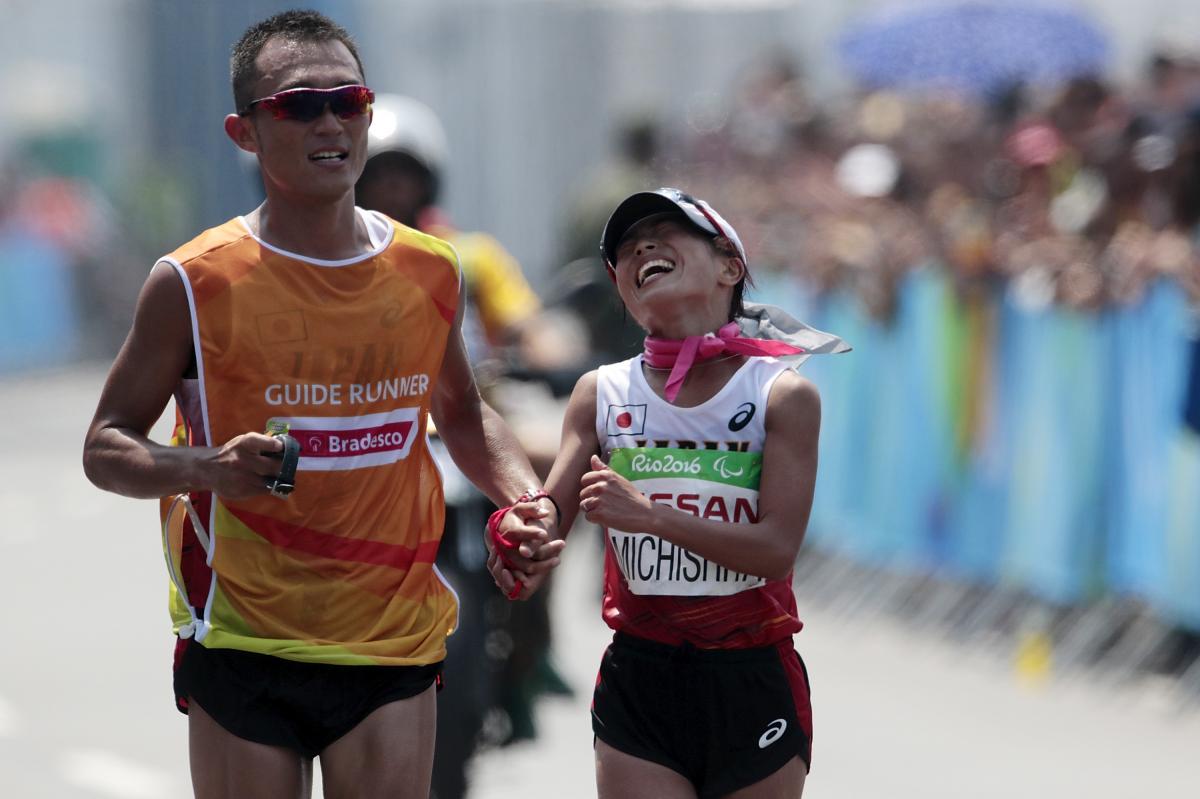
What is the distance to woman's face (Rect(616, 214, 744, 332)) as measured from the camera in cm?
423

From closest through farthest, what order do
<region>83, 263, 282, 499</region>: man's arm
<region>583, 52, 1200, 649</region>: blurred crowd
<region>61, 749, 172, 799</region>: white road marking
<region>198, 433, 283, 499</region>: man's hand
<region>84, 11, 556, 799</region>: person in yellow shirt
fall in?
1. <region>198, 433, 283, 499</region>: man's hand
2. <region>83, 263, 282, 499</region>: man's arm
3. <region>84, 11, 556, 799</region>: person in yellow shirt
4. <region>61, 749, 172, 799</region>: white road marking
5. <region>583, 52, 1200, 649</region>: blurred crowd

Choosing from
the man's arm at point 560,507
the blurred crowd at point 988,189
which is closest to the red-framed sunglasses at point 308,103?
the man's arm at point 560,507

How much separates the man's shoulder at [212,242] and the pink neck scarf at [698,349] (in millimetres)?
837

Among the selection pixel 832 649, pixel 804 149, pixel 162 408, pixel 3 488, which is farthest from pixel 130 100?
pixel 162 408

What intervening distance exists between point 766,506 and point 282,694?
3.28ft

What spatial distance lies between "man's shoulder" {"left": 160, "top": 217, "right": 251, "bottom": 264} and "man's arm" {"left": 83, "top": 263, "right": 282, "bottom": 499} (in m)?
0.05

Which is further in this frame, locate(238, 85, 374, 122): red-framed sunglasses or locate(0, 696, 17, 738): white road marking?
locate(0, 696, 17, 738): white road marking

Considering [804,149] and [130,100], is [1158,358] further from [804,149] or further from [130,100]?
[130,100]

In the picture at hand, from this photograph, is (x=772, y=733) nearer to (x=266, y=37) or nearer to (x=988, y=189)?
(x=266, y=37)

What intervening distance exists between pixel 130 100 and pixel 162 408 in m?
32.5

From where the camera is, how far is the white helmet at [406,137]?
6301mm

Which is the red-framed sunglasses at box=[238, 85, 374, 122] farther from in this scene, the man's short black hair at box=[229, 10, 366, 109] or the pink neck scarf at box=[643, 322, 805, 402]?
the pink neck scarf at box=[643, 322, 805, 402]

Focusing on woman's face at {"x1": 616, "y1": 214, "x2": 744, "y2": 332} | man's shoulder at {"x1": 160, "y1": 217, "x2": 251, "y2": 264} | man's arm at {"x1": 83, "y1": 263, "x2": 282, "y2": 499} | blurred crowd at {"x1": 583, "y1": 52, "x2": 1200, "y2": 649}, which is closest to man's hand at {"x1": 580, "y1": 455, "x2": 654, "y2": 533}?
woman's face at {"x1": 616, "y1": 214, "x2": 744, "y2": 332}

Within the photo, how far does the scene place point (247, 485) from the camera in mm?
3881
